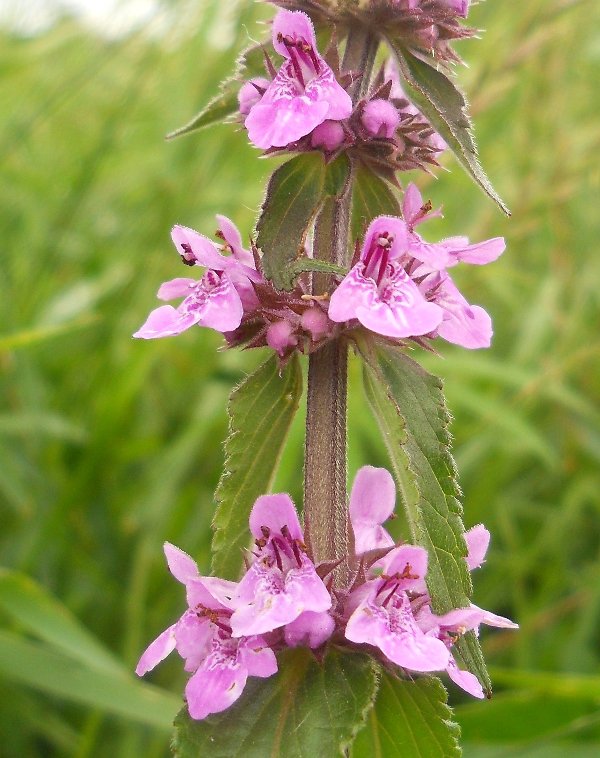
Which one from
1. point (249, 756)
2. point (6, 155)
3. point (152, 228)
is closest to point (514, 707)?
point (249, 756)

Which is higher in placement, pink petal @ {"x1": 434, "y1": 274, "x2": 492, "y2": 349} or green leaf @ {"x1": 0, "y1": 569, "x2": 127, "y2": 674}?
pink petal @ {"x1": 434, "y1": 274, "x2": 492, "y2": 349}

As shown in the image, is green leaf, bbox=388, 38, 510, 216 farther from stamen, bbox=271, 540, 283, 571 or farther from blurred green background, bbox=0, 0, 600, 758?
blurred green background, bbox=0, 0, 600, 758

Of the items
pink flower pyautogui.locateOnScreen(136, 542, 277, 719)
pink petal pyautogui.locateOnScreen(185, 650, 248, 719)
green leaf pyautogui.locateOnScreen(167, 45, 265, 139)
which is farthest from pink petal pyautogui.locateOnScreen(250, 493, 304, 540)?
green leaf pyautogui.locateOnScreen(167, 45, 265, 139)

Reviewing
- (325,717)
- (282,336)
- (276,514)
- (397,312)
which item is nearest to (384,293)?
(397,312)

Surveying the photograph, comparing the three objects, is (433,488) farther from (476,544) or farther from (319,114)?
(319,114)

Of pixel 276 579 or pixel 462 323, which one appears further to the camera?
pixel 462 323

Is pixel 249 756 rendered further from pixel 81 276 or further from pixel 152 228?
pixel 81 276
